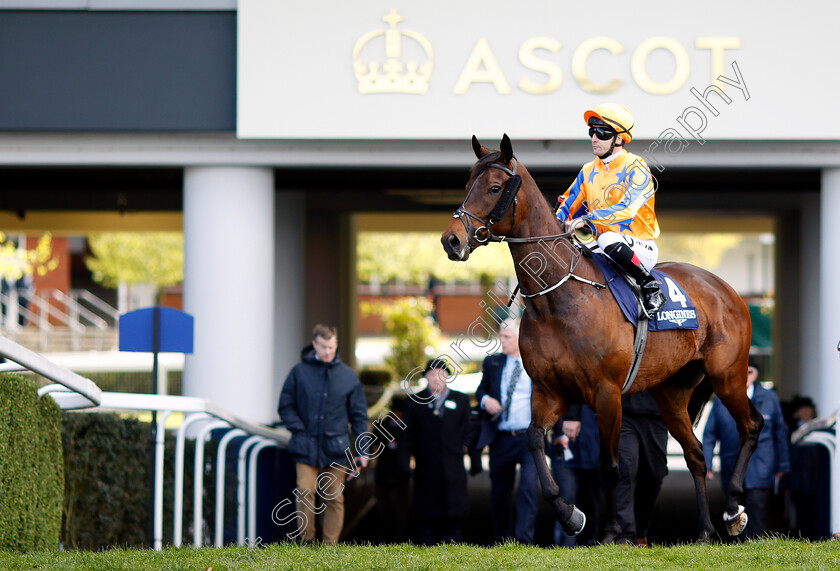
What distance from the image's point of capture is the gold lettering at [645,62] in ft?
29.3

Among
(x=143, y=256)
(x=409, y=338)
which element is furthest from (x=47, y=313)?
(x=409, y=338)

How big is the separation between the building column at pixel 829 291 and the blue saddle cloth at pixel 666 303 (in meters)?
4.44

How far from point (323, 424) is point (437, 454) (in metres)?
0.99

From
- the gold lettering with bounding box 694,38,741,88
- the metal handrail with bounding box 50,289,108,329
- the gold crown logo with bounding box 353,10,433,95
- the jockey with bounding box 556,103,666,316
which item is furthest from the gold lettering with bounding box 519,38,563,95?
the metal handrail with bounding box 50,289,108,329

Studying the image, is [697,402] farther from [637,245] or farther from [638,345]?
[637,245]

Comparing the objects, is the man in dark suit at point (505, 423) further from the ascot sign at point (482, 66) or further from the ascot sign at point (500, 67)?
the ascot sign at point (500, 67)

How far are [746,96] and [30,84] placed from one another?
652 cm

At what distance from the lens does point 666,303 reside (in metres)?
5.38

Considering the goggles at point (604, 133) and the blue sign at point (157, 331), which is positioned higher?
the goggles at point (604, 133)

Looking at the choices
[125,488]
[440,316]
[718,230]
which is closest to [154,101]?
[125,488]

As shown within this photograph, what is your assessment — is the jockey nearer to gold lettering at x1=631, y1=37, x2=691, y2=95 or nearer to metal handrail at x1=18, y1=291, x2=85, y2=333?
gold lettering at x1=631, y1=37, x2=691, y2=95

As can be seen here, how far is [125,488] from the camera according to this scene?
7.24m

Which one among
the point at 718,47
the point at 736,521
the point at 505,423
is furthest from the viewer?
the point at 718,47

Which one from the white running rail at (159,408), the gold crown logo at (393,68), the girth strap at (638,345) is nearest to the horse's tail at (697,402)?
the girth strap at (638,345)
